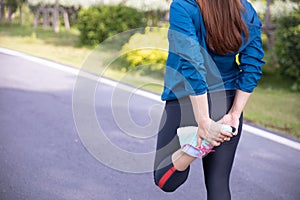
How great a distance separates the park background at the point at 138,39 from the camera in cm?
736

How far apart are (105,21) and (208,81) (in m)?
10.2

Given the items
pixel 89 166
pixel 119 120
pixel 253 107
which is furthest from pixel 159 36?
pixel 119 120

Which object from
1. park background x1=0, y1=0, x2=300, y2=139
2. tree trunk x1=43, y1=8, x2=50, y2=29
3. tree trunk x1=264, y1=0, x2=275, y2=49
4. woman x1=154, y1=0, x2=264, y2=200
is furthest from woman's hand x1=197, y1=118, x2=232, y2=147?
tree trunk x1=43, y1=8, x2=50, y2=29

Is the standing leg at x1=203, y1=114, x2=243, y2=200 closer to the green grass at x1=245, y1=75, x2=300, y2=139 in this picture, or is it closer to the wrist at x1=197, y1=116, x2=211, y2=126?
the wrist at x1=197, y1=116, x2=211, y2=126

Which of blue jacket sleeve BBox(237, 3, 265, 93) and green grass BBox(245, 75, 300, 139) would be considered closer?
blue jacket sleeve BBox(237, 3, 265, 93)

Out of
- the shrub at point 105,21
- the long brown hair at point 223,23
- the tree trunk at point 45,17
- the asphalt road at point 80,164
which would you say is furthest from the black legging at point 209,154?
the tree trunk at point 45,17

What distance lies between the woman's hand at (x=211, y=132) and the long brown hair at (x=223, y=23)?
332 millimetres

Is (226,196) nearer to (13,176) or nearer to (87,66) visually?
(87,66)

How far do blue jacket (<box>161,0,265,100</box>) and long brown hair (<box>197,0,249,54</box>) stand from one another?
0.11ft

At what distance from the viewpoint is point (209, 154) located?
229 centimetres

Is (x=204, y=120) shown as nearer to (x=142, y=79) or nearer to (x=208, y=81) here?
(x=208, y=81)

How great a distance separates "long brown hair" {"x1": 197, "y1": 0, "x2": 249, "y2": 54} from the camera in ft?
6.65

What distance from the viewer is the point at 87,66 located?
8.02 feet

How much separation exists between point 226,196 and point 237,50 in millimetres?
723
